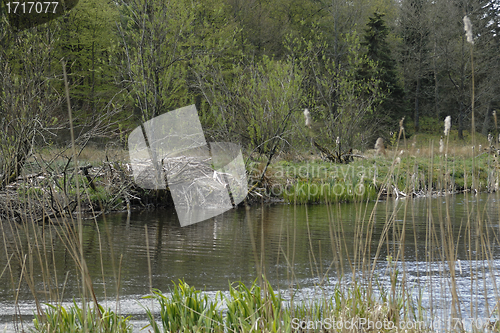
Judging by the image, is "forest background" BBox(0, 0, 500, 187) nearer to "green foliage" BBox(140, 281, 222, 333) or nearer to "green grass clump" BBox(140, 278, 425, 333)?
"green grass clump" BBox(140, 278, 425, 333)

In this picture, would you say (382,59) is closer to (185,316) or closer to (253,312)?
(253,312)

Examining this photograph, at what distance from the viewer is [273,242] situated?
7113mm

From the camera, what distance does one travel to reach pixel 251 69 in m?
13.5

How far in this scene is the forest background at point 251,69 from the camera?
8.69 meters

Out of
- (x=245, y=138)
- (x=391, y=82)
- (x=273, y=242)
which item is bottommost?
(x=273, y=242)

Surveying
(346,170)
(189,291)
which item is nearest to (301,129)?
(346,170)

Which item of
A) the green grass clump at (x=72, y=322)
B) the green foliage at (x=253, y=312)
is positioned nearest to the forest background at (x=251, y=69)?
the green foliage at (x=253, y=312)

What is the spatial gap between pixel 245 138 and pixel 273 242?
654cm

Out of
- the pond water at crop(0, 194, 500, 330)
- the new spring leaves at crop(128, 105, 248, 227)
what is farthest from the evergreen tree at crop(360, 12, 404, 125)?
the pond water at crop(0, 194, 500, 330)

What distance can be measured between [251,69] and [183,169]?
406 centimetres

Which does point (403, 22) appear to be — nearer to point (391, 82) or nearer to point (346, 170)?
point (391, 82)

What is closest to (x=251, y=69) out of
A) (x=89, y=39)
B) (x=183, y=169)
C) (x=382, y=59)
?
(x=183, y=169)

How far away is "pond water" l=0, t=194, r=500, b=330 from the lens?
10.6 feet

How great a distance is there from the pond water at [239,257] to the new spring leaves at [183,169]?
958mm
